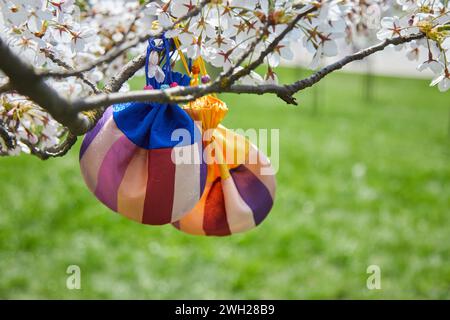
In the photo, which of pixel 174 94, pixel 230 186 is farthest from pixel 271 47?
pixel 230 186

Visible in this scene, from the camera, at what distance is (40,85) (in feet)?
2.35

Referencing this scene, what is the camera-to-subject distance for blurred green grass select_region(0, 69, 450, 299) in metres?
2.92

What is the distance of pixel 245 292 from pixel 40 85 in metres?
2.30

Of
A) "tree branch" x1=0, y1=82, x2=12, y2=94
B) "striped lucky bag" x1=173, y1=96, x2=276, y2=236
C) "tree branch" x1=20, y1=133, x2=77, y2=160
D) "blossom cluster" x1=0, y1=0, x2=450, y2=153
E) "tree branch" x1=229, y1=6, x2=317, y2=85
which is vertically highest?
"blossom cluster" x1=0, y1=0, x2=450, y2=153

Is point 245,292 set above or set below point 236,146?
below

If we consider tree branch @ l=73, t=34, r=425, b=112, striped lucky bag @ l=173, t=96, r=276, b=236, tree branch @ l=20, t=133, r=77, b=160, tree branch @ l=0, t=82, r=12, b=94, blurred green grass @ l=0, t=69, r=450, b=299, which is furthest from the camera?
blurred green grass @ l=0, t=69, r=450, b=299

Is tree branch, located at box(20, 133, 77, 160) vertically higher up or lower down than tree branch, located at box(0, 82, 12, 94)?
lower down

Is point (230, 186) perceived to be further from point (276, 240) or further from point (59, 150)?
point (276, 240)

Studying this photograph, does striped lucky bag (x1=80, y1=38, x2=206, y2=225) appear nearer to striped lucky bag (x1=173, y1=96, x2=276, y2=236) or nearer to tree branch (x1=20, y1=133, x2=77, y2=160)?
tree branch (x1=20, y1=133, x2=77, y2=160)

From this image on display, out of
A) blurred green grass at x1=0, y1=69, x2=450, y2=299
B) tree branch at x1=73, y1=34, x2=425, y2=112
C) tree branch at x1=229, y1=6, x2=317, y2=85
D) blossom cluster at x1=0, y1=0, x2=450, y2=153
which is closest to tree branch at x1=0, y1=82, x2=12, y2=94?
blossom cluster at x1=0, y1=0, x2=450, y2=153

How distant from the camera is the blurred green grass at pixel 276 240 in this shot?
2.92 metres

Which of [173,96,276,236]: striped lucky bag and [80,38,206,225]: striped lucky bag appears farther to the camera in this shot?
[173,96,276,236]: striped lucky bag

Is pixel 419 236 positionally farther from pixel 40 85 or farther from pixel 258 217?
pixel 40 85

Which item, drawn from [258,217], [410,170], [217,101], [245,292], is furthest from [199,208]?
[410,170]
